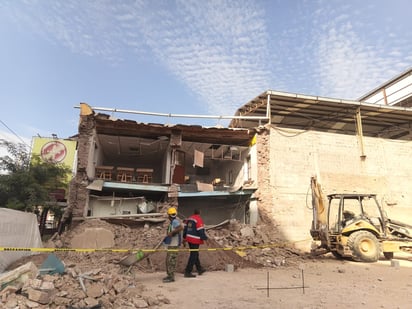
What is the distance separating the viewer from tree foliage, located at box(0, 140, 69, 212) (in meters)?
12.0

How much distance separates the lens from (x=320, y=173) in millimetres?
14680

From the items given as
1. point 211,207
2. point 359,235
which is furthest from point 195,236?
point 211,207

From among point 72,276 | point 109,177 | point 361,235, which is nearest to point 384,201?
point 361,235

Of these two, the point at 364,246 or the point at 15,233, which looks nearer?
the point at 15,233

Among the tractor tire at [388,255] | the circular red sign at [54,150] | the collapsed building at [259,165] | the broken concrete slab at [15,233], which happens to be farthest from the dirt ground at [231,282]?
the circular red sign at [54,150]

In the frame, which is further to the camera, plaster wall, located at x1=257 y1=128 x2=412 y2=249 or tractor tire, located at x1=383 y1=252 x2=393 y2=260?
plaster wall, located at x1=257 y1=128 x2=412 y2=249

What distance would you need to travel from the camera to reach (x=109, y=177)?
47.2 feet

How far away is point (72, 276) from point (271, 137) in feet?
37.7

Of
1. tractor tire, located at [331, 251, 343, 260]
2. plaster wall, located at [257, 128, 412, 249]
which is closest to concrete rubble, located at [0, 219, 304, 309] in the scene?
tractor tire, located at [331, 251, 343, 260]

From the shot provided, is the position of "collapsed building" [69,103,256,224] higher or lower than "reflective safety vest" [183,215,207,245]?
higher

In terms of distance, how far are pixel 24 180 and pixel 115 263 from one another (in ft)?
21.9

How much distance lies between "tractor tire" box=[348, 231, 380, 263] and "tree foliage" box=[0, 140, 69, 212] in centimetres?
1230

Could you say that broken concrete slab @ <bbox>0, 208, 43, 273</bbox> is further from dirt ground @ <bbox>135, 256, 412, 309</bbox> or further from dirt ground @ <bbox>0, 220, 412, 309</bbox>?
dirt ground @ <bbox>135, 256, 412, 309</bbox>

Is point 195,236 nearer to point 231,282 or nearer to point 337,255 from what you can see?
point 231,282
